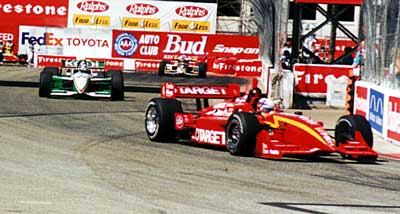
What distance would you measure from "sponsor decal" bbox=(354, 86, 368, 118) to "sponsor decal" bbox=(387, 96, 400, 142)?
2145 mm

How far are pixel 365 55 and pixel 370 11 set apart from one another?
0.93 metres

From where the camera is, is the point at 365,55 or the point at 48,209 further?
the point at 365,55

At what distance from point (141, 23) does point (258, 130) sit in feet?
136

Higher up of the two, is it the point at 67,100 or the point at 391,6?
the point at 391,6

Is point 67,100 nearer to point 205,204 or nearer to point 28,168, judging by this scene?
point 28,168

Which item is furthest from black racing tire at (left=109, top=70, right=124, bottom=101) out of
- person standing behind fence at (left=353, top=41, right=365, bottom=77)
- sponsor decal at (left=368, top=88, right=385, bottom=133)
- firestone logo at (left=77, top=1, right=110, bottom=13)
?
firestone logo at (left=77, top=1, right=110, bottom=13)

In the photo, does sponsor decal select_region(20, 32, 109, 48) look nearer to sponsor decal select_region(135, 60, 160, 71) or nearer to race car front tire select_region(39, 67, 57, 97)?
sponsor decal select_region(135, 60, 160, 71)

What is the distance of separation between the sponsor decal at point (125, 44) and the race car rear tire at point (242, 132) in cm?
3101

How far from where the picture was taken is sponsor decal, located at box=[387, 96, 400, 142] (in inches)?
671

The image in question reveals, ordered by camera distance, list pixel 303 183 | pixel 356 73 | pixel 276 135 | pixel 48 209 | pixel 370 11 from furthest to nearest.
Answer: pixel 356 73 < pixel 370 11 < pixel 276 135 < pixel 303 183 < pixel 48 209

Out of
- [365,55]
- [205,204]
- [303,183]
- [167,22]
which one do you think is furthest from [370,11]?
[167,22]

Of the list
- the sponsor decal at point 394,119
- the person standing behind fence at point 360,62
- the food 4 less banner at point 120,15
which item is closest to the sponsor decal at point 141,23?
the food 4 less banner at point 120,15

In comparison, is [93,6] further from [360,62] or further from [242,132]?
[242,132]

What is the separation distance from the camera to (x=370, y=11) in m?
21.1
